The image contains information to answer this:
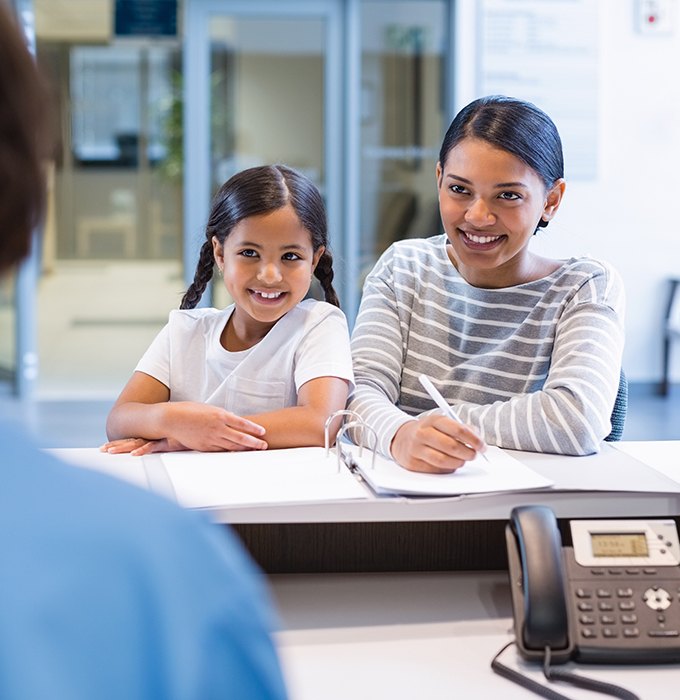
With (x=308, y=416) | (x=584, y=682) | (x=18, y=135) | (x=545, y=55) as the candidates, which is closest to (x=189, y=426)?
(x=308, y=416)

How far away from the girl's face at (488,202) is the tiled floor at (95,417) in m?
3.12

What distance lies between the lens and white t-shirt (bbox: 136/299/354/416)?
1.76 metres

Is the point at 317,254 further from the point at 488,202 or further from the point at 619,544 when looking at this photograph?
the point at 619,544

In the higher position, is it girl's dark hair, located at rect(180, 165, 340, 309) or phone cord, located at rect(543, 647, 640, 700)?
girl's dark hair, located at rect(180, 165, 340, 309)

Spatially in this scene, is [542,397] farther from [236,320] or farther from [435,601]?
[236,320]

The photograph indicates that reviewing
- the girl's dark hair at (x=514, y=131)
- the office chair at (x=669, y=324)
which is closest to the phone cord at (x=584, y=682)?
the girl's dark hair at (x=514, y=131)

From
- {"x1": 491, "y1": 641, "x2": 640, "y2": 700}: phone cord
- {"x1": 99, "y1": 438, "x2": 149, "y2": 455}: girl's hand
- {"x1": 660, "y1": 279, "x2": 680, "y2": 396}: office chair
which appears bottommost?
{"x1": 660, "y1": 279, "x2": 680, "y2": 396}: office chair

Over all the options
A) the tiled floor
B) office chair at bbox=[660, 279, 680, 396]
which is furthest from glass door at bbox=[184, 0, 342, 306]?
office chair at bbox=[660, 279, 680, 396]

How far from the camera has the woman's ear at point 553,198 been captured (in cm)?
178

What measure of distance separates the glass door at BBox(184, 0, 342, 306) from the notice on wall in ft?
2.71

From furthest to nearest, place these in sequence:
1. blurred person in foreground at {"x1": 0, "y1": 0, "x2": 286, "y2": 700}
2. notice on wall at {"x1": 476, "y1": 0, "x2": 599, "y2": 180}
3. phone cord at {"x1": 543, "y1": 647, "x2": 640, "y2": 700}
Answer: notice on wall at {"x1": 476, "y1": 0, "x2": 599, "y2": 180}, phone cord at {"x1": 543, "y1": 647, "x2": 640, "y2": 700}, blurred person in foreground at {"x1": 0, "y1": 0, "x2": 286, "y2": 700}

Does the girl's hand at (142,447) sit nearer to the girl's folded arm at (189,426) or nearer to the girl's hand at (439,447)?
the girl's folded arm at (189,426)

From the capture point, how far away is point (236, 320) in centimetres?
184

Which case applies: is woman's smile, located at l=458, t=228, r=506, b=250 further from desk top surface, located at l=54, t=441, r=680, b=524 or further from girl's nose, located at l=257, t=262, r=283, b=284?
desk top surface, located at l=54, t=441, r=680, b=524
